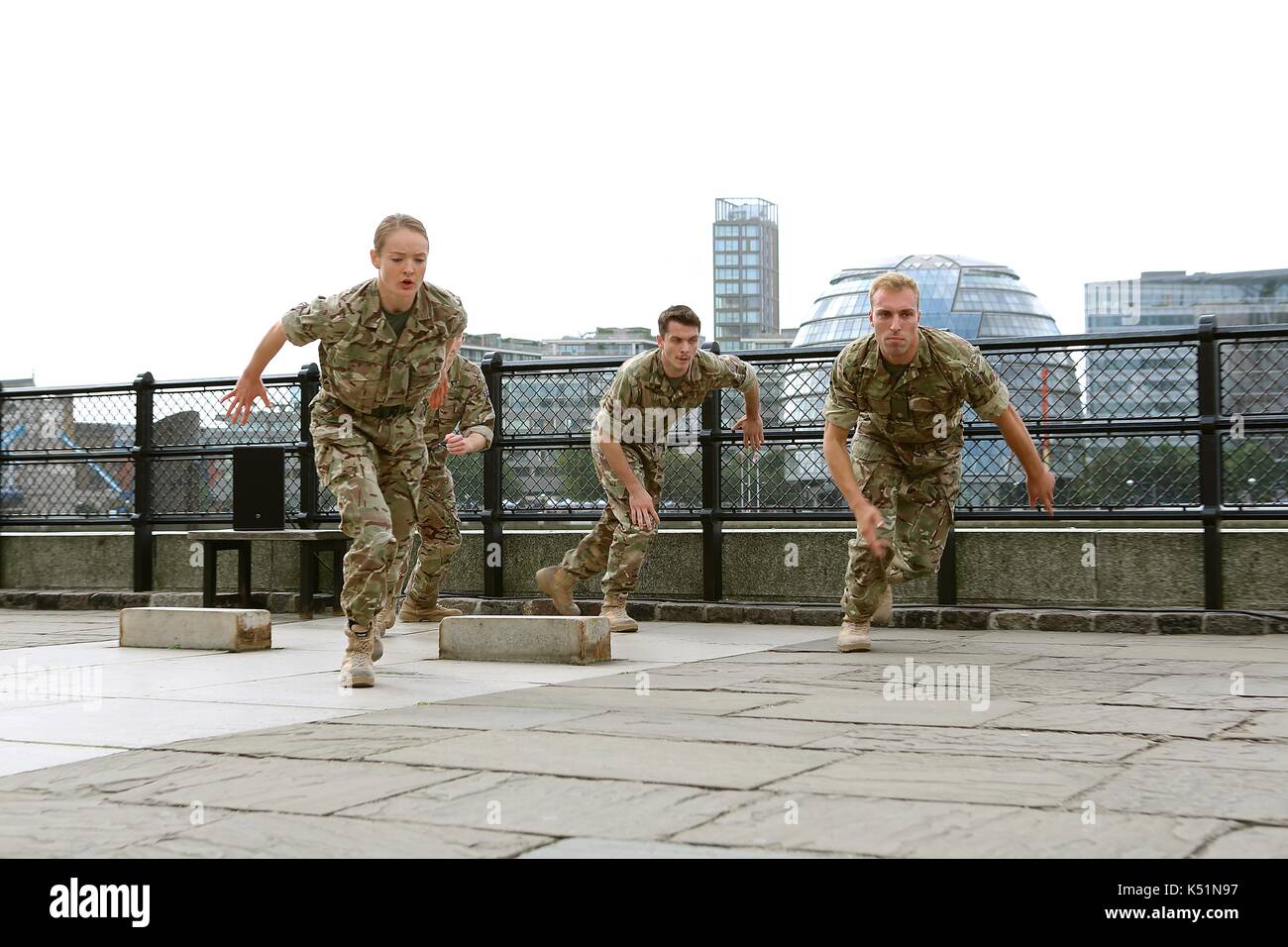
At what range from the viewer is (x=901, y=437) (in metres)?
7.45

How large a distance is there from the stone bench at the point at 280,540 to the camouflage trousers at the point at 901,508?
13.7ft

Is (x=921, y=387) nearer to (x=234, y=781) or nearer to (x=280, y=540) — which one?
(x=234, y=781)

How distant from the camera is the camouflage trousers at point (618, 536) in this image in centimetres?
873

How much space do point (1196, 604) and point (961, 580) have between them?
1.42m

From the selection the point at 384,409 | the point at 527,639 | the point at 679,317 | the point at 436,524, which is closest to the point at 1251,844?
the point at 384,409

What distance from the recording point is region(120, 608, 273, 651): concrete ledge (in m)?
8.00

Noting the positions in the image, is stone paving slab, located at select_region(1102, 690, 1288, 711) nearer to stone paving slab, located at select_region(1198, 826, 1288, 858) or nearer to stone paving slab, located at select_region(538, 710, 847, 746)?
stone paving slab, located at select_region(538, 710, 847, 746)

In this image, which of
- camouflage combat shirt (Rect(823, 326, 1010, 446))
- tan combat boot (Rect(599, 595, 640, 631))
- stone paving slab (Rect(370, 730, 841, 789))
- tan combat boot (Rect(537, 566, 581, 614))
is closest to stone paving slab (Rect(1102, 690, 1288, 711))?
stone paving slab (Rect(370, 730, 841, 789))

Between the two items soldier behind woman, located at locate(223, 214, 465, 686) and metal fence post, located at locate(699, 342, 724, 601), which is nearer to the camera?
soldier behind woman, located at locate(223, 214, 465, 686)

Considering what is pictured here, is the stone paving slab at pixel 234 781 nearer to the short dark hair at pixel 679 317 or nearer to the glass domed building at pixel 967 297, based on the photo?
the short dark hair at pixel 679 317

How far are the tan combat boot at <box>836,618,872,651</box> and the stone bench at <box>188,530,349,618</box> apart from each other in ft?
13.4

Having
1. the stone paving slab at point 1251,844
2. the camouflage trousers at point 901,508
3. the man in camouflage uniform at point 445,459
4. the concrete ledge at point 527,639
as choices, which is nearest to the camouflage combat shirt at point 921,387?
the camouflage trousers at point 901,508
